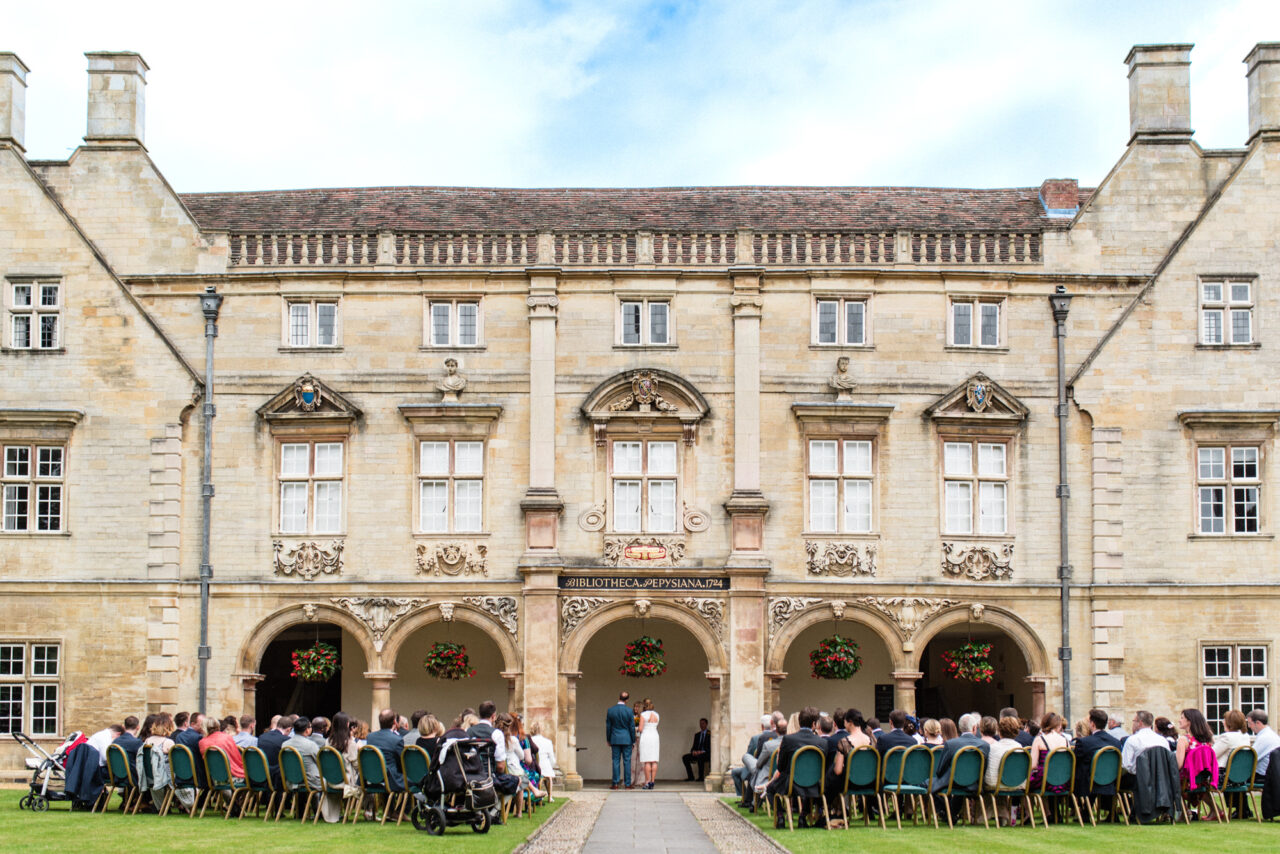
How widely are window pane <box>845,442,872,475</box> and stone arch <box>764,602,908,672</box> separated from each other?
2.41 metres

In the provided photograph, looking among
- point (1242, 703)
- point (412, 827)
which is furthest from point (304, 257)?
point (1242, 703)

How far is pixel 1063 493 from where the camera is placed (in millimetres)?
29844

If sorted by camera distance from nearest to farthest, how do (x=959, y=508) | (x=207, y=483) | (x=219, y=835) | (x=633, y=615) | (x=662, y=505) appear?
(x=219, y=835) → (x=633, y=615) → (x=207, y=483) → (x=662, y=505) → (x=959, y=508)

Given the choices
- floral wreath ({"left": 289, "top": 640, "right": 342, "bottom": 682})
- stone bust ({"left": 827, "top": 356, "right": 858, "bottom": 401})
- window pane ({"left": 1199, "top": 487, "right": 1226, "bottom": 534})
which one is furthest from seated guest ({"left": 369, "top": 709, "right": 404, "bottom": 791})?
window pane ({"left": 1199, "top": 487, "right": 1226, "bottom": 534})

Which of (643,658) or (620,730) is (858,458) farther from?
(620,730)

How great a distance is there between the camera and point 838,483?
98.7 feet

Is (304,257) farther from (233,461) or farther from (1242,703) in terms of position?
(1242,703)

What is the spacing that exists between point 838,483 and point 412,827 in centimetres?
1244

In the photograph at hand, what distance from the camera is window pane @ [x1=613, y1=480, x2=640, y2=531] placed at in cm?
2998

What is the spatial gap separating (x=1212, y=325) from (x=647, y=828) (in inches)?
613

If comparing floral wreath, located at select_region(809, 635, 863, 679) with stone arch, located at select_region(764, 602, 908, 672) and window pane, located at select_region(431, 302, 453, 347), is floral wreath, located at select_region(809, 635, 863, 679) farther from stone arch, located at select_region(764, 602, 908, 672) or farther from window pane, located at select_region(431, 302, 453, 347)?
window pane, located at select_region(431, 302, 453, 347)

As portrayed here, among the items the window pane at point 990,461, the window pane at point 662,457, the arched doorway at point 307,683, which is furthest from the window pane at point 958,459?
the arched doorway at point 307,683

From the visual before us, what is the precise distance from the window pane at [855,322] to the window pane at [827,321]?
0.24 metres

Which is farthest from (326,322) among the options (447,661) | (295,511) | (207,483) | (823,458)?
(823,458)
